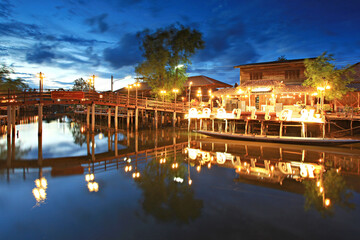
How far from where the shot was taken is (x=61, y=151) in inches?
739

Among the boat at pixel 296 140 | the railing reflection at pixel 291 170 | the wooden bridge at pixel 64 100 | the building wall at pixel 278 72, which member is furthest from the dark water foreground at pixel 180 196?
the building wall at pixel 278 72

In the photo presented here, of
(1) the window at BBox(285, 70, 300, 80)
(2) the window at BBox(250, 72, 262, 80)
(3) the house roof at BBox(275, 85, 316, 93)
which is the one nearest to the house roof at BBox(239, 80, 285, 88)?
(3) the house roof at BBox(275, 85, 316, 93)

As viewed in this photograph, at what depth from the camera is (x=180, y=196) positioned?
9.47 meters

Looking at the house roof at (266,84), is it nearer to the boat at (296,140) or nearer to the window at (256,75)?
the window at (256,75)

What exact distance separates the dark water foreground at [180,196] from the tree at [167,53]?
24.2 m

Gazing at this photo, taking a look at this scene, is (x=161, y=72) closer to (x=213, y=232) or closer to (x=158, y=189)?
(x=158, y=189)

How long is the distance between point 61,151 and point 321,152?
20.1m

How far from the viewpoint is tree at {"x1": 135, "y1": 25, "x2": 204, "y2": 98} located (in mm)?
38500

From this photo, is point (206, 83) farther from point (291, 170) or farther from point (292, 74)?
point (291, 170)

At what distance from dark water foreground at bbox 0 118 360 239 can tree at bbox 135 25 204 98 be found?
79.3 ft

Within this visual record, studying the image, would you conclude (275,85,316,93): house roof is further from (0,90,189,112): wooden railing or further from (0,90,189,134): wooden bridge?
(0,90,189,134): wooden bridge

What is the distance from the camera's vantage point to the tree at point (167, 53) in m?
38.5

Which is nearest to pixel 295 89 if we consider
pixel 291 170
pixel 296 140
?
pixel 296 140

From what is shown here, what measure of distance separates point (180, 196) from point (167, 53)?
3212 cm
